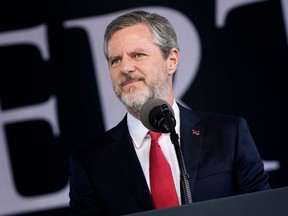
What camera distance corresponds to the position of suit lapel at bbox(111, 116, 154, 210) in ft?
5.47

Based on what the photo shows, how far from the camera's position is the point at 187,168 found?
1684mm

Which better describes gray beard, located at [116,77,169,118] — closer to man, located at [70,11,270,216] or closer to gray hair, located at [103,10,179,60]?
man, located at [70,11,270,216]

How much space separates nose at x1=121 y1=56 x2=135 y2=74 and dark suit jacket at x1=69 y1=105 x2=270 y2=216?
0.19 metres

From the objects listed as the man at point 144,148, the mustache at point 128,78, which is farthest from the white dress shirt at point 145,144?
the mustache at point 128,78

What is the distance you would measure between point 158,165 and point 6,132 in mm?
886

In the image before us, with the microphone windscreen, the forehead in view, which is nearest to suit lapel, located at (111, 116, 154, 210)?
the forehead

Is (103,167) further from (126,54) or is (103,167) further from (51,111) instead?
(51,111)

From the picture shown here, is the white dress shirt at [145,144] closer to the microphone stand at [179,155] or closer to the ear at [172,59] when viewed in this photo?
the ear at [172,59]

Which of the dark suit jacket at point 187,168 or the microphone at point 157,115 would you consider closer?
the microphone at point 157,115

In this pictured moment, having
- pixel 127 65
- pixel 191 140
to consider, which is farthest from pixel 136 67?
pixel 191 140

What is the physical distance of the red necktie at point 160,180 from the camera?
1.65m

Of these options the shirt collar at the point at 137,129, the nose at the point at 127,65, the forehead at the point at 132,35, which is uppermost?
the forehead at the point at 132,35

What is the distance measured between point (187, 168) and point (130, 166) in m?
0.16

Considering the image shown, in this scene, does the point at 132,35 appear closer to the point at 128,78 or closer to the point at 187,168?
the point at 128,78
